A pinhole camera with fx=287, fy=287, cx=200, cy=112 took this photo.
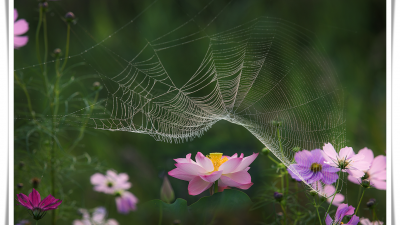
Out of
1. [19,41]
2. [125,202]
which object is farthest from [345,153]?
[19,41]

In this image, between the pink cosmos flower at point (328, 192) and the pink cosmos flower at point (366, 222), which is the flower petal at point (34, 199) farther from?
the pink cosmos flower at point (366, 222)

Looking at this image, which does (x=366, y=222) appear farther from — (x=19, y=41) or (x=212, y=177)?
(x=19, y=41)

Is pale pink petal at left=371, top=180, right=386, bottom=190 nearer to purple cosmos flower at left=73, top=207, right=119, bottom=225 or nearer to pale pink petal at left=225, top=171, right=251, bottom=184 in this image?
pale pink petal at left=225, top=171, right=251, bottom=184

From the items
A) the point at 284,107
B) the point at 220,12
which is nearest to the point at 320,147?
the point at 284,107

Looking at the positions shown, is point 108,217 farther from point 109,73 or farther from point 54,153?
point 109,73

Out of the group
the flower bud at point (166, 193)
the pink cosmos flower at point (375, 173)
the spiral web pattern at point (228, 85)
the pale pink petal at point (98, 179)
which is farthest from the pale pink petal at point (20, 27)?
the pink cosmos flower at point (375, 173)

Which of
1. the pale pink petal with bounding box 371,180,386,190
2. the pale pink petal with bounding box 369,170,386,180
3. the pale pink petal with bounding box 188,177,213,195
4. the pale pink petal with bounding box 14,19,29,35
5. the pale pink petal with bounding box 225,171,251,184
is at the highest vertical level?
the pale pink petal with bounding box 14,19,29,35

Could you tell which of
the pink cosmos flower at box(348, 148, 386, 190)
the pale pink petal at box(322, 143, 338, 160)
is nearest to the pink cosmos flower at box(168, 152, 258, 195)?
the pale pink petal at box(322, 143, 338, 160)
